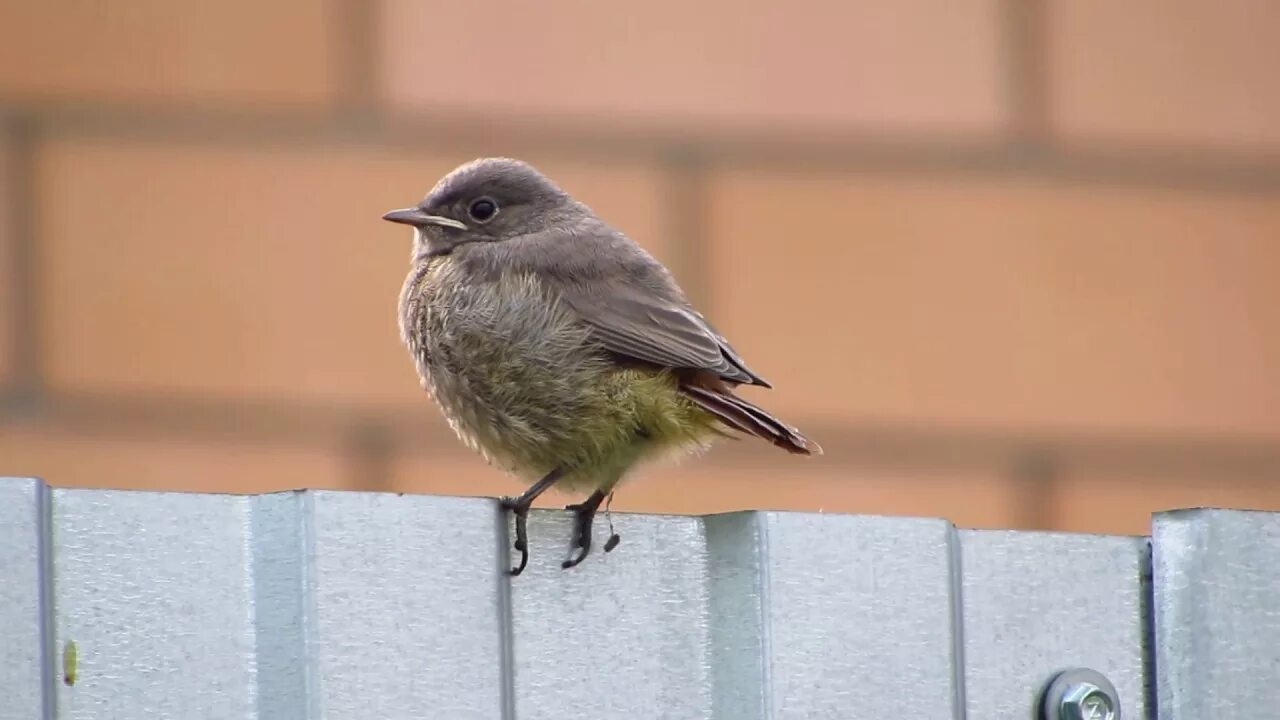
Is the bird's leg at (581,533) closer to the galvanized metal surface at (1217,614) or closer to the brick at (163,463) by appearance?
the galvanized metal surface at (1217,614)

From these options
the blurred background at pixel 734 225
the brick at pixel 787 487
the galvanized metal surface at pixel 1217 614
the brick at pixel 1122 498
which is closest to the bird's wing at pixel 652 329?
the galvanized metal surface at pixel 1217 614

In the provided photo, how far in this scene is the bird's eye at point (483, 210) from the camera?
5.66 m

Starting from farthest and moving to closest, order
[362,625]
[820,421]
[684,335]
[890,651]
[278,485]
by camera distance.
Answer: [820,421], [278,485], [684,335], [890,651], [362,625]

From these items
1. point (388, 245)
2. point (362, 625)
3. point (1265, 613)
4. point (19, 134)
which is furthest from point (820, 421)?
point (362, 625)

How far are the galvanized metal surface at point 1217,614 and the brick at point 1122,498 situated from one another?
4.72 metres

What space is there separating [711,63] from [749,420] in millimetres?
3274

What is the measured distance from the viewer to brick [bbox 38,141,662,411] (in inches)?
267

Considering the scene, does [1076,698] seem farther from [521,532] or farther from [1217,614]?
[521,532]

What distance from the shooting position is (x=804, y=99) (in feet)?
24.9

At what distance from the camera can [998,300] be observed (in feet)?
25.5

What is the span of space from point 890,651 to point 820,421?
453 centimetres

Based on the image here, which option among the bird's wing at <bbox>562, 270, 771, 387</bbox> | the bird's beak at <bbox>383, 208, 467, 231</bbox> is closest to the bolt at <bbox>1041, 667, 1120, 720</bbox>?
the bird's wing at <bbox>562, 270, 771, 387</bbox>

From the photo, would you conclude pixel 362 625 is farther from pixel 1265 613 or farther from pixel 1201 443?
pixel 1201 443

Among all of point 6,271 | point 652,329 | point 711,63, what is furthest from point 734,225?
point 652,329
